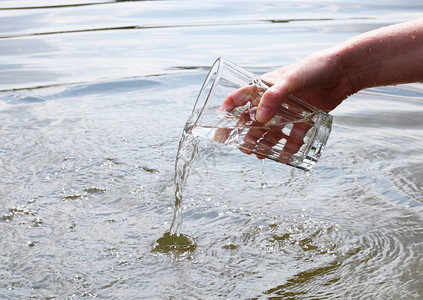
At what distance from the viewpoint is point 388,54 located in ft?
7.72

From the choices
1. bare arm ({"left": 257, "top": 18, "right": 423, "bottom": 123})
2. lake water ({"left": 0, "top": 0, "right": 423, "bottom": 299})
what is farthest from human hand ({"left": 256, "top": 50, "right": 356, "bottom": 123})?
lake water ({"left": 0, "top": 0, "right": 423, "bottom": 299})

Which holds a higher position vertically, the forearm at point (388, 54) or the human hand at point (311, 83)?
the forearm at point (388, 54)

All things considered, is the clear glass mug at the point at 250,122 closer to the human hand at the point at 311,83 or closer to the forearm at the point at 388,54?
the human hand at the point at 311,83

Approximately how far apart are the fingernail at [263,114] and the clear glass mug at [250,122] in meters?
0.05

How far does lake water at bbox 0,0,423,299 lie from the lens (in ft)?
7.40

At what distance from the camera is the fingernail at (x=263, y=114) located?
6.99ft

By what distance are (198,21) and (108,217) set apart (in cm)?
516

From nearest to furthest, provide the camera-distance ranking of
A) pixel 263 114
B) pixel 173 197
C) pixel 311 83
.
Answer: pixel 263 114 < pixel 311 83 < pixel 173 197

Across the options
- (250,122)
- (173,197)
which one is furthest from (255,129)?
(173,197)

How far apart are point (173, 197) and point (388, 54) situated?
3.78 ft

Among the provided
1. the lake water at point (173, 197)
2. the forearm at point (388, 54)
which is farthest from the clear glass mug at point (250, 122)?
the lake water at point (173, 197)

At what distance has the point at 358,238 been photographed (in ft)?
8.39

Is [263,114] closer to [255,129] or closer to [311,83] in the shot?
[255,129]

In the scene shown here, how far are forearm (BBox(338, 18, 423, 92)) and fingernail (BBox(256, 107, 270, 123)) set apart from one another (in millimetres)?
398
